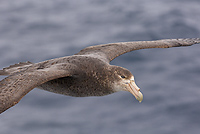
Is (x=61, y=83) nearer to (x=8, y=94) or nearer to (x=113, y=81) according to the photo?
(x=113, y=81)

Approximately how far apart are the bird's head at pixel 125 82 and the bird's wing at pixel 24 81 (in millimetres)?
1134

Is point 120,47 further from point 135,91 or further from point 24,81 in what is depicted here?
point 24,81

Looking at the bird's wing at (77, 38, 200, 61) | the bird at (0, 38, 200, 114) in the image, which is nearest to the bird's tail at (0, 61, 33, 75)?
the bird at (0, 38, 200, 114)

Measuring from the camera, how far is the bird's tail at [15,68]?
1353 cm

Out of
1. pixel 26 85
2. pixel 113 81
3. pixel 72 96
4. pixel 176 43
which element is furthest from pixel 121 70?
pixel 176 43

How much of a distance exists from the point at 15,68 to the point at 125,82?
3.43 m

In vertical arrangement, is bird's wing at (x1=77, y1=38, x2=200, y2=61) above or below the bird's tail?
above

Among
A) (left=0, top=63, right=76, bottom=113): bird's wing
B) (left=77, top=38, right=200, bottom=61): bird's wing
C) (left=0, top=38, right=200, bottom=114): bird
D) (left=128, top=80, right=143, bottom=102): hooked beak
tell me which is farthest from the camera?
(left=77, top=38, right=200, bottom=61): bird's wing

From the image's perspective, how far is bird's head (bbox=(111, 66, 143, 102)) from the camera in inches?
479

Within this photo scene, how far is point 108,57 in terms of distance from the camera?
14.0 m

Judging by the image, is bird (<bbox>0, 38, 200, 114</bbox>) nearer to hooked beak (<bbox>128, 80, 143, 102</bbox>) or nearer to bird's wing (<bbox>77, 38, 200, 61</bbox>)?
hooked beak (<bbox>128, 80, 143, 102</bbox>)

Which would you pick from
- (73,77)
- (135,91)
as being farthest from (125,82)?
(73,77)

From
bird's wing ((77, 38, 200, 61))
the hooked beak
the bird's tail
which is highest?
bird's wing ((77, 38, 200, 61))

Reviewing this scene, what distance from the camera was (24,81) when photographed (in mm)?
11516
